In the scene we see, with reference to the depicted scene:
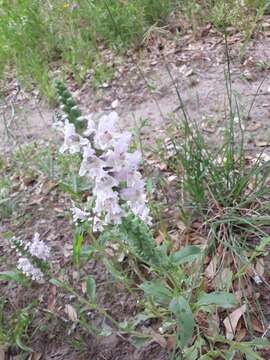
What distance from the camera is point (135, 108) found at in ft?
12.9

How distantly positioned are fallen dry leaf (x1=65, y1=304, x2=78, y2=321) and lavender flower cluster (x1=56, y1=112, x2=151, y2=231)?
1031mm

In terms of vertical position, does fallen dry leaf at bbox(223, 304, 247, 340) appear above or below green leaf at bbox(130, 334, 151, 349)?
below

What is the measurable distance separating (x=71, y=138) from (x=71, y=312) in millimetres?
1297

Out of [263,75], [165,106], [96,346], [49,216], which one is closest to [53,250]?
[49,216]

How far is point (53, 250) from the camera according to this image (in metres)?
2.91

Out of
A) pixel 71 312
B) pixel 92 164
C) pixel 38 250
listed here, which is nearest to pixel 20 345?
pixel 71 312

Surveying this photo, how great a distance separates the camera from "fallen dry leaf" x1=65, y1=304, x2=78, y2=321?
98.1 inches

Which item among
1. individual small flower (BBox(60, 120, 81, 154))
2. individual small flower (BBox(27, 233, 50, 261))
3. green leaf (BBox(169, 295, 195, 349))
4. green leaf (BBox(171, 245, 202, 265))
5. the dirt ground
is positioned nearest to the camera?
individual small flower (BBox(60, 120, 81, 154))

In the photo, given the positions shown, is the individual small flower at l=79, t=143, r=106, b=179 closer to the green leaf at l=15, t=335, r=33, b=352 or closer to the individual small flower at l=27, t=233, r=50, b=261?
the individual small flower at l=27, t=233, r=50, b=261

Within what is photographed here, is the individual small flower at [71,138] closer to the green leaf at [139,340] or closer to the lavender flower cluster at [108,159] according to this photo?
the lavender flower cluster at [108,159]

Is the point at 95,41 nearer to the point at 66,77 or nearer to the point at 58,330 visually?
the point at 66,77

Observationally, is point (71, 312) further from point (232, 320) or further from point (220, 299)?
point (220, 299)

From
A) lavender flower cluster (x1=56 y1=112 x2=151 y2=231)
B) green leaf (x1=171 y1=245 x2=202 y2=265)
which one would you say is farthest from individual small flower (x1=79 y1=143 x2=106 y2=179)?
green leaf (x1=171 y1=245 x2=202 y2=265)

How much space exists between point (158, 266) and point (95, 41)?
344 centimetres
